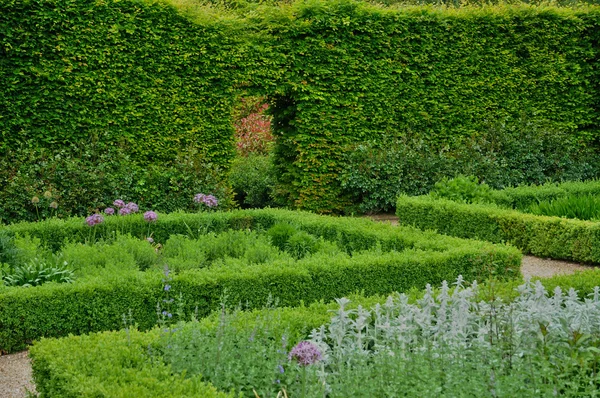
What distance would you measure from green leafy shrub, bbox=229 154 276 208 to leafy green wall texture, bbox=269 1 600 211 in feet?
2.90

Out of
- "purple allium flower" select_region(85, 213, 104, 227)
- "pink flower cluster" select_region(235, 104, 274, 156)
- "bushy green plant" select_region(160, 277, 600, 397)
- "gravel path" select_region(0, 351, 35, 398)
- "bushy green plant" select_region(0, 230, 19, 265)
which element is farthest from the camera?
"pink flower cluster" select_region(235, 104, 274, 156)

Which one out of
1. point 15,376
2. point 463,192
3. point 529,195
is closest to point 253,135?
point 463,192

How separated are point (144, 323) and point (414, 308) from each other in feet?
9.07

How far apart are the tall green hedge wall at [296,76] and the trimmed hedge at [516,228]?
3.32 metres

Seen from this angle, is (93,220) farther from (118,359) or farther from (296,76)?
(296,76)

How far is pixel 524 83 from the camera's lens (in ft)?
51.7

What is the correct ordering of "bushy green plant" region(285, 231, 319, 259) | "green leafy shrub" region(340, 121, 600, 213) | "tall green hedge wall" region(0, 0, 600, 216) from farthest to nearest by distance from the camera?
1. "green leafy shrub" region(340, 121, 600, 213)
2. "tall green hedge wall" region(0, 0, 600, 216)
3. "bushy green plant" region(285, 231, 319, 259)

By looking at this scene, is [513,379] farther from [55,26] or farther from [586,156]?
[586,156]

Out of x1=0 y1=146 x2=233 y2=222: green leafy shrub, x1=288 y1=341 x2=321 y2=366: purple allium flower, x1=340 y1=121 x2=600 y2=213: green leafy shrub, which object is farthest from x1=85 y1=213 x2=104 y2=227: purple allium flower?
x1=340 y1=121 x2=600 y2=213: green leafy shrub

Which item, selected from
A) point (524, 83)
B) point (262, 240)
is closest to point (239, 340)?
point (262, 240)

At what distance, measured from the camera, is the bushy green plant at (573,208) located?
10.5 meters

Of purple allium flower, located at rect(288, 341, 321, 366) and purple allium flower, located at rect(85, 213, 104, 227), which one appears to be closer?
purple allium flower, located at rect(288, 341, 321, 366)

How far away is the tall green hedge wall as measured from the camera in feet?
36.5

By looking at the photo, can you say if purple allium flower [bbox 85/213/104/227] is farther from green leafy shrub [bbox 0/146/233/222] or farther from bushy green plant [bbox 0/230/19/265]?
green leafy shrub [bbox 0/146/233/222]
